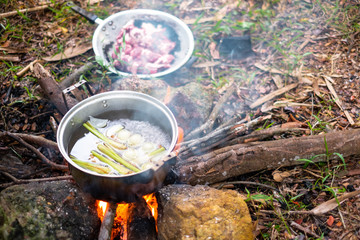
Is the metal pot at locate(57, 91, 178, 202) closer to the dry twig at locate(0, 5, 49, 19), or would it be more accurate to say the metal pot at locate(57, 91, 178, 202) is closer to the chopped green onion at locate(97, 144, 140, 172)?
the chopped green onion at locate(97, 144, 140, 172)

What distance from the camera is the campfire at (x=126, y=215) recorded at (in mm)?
2662

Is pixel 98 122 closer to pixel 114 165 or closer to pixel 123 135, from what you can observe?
pixel 123 135

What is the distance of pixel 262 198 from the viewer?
2.83 metres

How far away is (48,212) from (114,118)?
1189 millimetres

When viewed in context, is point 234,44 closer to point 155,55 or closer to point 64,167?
point 155,55

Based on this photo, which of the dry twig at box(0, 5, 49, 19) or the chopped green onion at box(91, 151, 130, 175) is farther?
the dry twig at box(0, 5, 49, 19)

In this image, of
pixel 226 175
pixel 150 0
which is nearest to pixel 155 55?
pixel 150 0

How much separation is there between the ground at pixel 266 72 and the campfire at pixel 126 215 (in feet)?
3.18

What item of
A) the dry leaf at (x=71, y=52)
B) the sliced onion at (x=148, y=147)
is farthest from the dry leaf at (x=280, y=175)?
the dry leaf at (x=71, y=52)

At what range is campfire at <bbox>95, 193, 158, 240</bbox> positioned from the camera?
8.73ft

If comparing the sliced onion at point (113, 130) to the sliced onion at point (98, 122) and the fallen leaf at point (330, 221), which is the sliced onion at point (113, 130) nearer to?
the sliced onion at point (98, 122)

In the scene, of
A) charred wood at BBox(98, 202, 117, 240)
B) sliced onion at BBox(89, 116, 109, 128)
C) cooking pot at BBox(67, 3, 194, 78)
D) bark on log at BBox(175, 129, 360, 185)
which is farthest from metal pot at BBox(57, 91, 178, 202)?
cooking pot at BBox(67, 3, 194, 78)

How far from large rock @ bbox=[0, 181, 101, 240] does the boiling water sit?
31 cm

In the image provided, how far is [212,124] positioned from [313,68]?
7.33 feet
